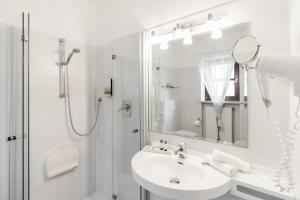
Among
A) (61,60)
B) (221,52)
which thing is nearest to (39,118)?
(61,60)

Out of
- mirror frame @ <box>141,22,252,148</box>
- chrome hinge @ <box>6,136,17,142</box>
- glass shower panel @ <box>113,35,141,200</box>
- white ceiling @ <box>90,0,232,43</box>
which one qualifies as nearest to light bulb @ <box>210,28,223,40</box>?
white ceiling @ <box>90,0,232,43</box>

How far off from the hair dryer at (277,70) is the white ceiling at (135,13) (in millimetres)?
602

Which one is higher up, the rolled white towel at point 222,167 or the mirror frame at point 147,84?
the mirror frame at point 147,84

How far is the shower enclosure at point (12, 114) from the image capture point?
144 centimetres

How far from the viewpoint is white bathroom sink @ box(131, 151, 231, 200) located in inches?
34.7

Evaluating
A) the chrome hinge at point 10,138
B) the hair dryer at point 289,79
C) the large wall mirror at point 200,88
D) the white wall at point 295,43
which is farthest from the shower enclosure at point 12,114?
the white wall at point 295,43

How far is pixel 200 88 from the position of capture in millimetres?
1376

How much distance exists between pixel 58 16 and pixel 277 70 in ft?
6.88

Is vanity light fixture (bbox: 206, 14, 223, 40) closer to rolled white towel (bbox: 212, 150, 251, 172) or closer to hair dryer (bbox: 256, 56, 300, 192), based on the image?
hair dryer (bbox: 256, 56, 300, 192)

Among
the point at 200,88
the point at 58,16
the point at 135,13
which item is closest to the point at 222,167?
the point at 200,88

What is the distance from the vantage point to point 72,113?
6.56ft

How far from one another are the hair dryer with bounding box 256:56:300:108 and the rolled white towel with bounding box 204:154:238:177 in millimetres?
427

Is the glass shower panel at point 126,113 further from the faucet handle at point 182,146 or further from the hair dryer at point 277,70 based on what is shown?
the hair dryer at point 277,70

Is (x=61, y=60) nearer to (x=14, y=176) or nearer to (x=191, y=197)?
(x=14, y=176)
